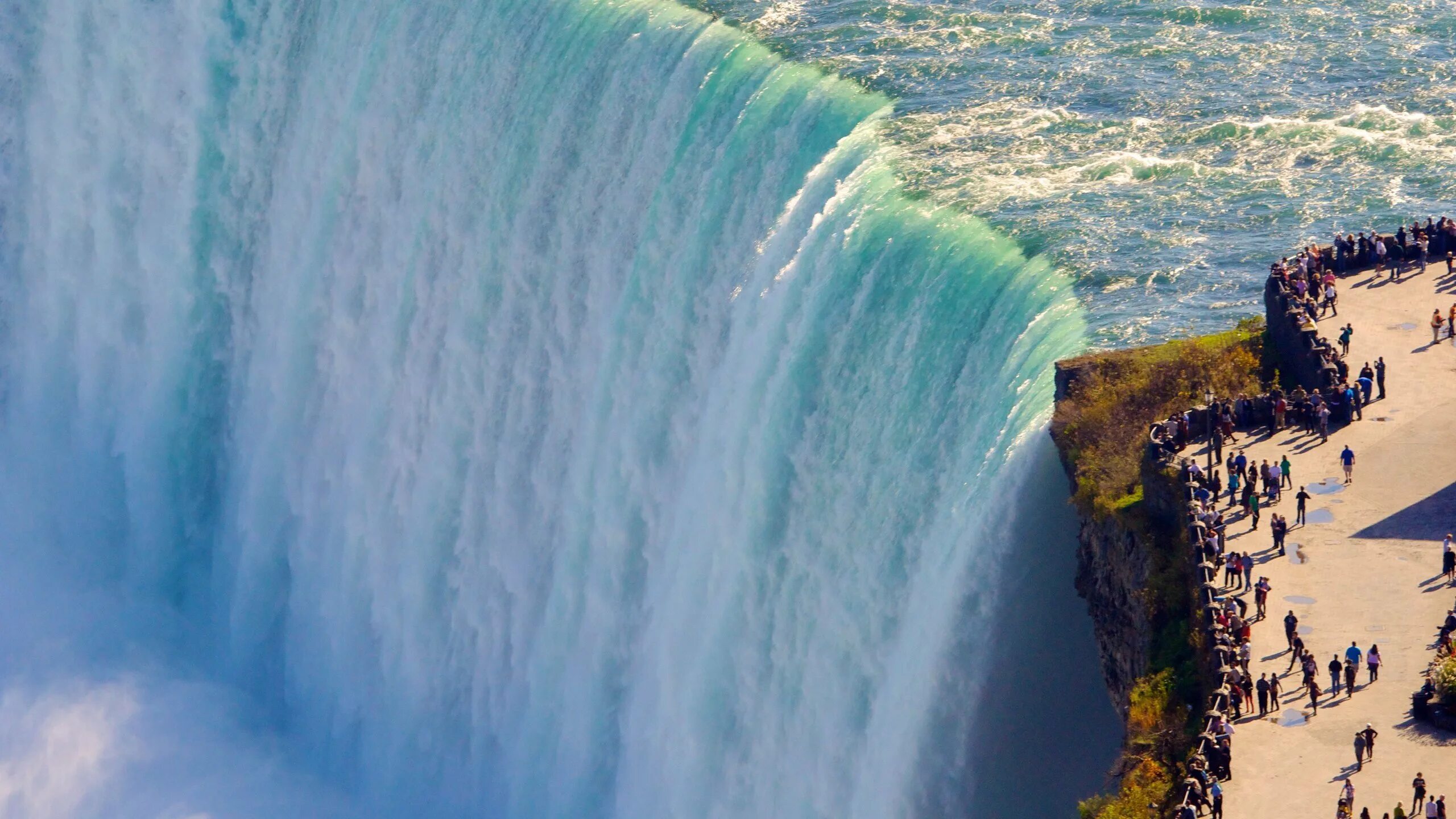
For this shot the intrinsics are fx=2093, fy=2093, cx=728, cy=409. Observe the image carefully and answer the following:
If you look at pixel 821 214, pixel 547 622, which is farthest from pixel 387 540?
pixel 821 214

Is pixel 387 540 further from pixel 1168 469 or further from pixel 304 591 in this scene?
pixel 1168 469

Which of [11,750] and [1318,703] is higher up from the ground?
[1318,703]

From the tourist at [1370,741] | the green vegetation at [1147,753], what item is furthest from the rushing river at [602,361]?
the tourist at [1370,741]

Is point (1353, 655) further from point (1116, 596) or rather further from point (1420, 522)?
point (1116, 596)

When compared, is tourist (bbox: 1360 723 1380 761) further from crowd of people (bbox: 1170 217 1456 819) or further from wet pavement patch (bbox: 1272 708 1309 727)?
wet pavement patch (bbox: 1272 708 1309 727)

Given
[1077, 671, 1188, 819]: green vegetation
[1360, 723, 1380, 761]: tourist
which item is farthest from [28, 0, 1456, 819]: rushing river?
[1360, 723, 1380, 761]: tourist
